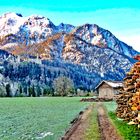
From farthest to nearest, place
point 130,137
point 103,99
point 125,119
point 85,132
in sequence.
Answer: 1. point 103,99
2. point 125,119
3. point 85,132
4. point 130,137

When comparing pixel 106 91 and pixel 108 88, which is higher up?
pixel 108 88

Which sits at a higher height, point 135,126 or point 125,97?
point 125,97

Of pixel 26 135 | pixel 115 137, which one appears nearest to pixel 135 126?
pixel 115 137

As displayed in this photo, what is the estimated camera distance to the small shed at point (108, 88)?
531 ft

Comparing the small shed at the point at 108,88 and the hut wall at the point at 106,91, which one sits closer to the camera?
the small shed at the point at 108,88

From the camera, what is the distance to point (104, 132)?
40094 millimetres

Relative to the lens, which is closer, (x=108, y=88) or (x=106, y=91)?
(x=108, y=88)

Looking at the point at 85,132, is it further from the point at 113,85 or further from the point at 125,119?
the point at 113,85

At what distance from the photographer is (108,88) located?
545 feet

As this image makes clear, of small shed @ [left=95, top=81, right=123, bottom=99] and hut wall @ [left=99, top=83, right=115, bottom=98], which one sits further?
hut wall @ [left=99, top=83, right=115, bottom=98]

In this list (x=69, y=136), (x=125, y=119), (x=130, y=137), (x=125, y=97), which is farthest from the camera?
(x=125, y=97)

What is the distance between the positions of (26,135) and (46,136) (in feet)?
7.76

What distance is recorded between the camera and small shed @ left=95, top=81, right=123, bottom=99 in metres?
162

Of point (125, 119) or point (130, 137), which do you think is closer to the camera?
point (130, 137)
